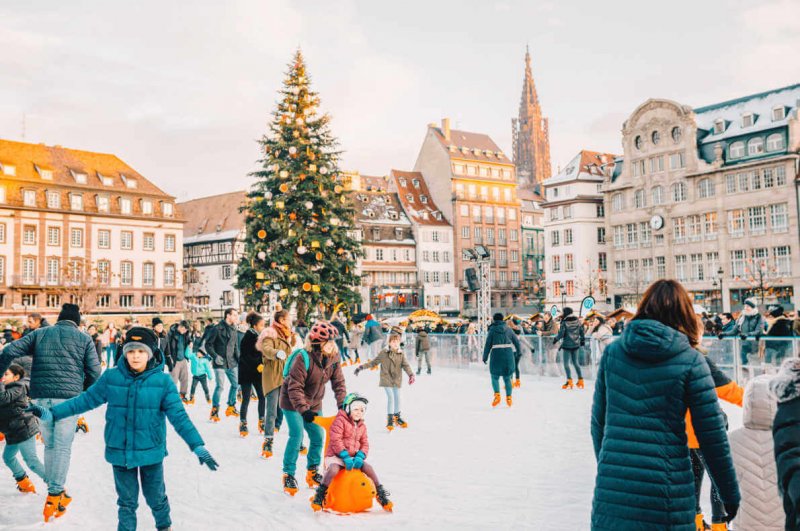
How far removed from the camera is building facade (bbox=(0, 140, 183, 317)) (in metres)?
60.8

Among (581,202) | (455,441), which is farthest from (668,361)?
(581,202)

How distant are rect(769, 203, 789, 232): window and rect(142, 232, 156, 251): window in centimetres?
4852

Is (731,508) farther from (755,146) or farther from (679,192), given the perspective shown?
(679,192)

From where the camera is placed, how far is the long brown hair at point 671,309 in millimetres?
3859

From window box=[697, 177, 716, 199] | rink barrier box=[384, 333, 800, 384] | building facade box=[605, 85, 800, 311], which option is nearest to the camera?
rink barrier box=[384, 333, 800, 384]

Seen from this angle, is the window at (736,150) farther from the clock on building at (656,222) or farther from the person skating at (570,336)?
the person skating at (570,336)

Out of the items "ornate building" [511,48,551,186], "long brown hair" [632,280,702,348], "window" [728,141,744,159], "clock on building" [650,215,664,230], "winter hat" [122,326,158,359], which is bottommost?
"winter hat" [122,326,158,359]

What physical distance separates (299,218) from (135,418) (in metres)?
22.4

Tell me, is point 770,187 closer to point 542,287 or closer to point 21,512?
point 542,287

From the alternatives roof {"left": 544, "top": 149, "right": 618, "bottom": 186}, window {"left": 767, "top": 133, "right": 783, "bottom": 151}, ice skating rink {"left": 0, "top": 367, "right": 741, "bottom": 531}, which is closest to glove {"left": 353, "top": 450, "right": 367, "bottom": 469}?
ice skating rink {"left": 0, "top": 367, "right": 741, "bottom": 531}

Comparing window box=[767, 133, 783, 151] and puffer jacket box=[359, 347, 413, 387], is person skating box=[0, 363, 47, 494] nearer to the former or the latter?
puffer jacket box=[359, 347, 413, 387]

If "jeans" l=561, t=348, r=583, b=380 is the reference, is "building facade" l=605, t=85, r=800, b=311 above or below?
above

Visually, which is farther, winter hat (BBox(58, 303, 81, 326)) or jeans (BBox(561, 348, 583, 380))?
jeans (BBox(561, 348, 583, 380))

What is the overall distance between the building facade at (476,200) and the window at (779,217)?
30023 millimetres
